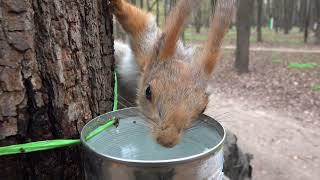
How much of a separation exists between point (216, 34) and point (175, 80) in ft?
1.05

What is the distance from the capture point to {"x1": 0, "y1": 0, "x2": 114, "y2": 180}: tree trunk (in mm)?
1432

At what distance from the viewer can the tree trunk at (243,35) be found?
12812 millimetres

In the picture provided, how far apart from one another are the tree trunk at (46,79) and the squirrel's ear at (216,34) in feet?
1.63

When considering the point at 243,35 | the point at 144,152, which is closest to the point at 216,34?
the point at 144,152

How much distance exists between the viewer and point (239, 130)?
749 cm

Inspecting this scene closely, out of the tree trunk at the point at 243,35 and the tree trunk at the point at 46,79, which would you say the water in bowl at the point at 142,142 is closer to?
the tree trunk at the point at 46,79

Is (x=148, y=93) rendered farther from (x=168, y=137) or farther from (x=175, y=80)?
(x=168, y=137)

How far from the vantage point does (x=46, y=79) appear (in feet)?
5.05

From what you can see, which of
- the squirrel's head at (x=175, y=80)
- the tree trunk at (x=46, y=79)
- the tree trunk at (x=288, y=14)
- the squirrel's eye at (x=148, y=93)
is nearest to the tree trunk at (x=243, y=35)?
the squirrel's head at (x=175, y=80)

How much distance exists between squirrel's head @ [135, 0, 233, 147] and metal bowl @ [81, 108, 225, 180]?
55 millimetres

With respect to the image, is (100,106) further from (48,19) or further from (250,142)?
(250,142)

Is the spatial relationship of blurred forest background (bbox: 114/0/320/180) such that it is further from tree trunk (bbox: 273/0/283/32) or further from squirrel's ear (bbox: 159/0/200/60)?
tree trunk (bbox: 273/0/283/32)

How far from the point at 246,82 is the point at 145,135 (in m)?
10.3

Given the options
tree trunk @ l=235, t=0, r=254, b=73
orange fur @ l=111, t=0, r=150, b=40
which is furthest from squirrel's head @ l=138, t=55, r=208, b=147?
tree trunk @ l=235, t=0, r=254, b=73
